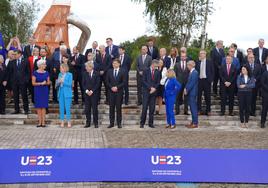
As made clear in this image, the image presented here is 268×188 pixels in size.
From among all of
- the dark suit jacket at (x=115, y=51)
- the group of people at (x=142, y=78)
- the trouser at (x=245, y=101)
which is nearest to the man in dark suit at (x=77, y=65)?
the group of people at (x=142, y=78)

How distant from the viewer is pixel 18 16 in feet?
136

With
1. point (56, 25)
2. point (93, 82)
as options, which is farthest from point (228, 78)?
point (56, 25)

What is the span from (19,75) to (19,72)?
0.09 m

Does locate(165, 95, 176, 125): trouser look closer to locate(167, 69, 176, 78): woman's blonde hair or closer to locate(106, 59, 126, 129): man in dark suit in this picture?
locate(167, 69, 176, 78): woman's blonde hair

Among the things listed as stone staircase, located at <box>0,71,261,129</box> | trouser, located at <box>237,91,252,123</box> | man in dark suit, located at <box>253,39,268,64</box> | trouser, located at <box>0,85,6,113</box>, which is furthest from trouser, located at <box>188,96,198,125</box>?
trouser, located at <box>0,85,6,113</box>

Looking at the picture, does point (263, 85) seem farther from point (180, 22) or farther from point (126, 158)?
point (180, 22)

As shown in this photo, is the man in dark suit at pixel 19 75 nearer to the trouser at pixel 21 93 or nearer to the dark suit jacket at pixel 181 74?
the trouser at pixel 21 93

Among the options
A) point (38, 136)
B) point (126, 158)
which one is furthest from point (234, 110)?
point (126, 158)

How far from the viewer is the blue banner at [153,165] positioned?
629 cm

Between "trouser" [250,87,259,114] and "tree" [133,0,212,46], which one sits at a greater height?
"tree" [133,0,212,46]

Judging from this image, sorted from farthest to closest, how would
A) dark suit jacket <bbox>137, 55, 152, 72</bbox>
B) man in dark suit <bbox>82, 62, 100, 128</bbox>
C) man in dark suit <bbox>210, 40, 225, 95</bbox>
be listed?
man in dark suit <bbox>210, 40, 225, 95</bbox>, dark suit jacket <bbox>137, 55, 152, 72</bbox>, man in dark suit <bbox>82, 62, 100, 128</bbox>

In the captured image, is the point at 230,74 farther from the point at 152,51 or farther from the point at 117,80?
the point at 117,80

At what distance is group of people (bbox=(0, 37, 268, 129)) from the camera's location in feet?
38.2

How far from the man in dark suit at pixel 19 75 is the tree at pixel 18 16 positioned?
28.8 meters
